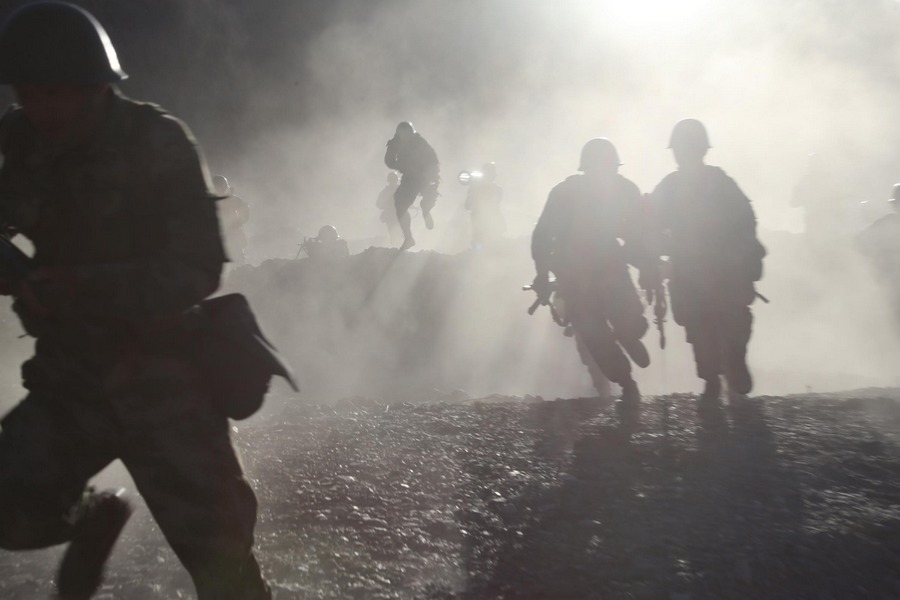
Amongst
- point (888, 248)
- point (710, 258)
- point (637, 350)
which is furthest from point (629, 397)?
point (888, 248)

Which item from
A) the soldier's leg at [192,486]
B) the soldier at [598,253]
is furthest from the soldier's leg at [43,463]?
the soldier at [598,253]

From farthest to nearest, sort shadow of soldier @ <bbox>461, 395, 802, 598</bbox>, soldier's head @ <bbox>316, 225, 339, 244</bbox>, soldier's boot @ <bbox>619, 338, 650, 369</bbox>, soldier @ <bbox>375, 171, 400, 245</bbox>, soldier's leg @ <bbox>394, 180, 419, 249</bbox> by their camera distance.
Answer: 1. soldier @ <bbox>375, 171, 400, 245</bbox>
2. soldier's head @ <bbox>316, 225, 339, 244</bbox>
3. soldier's leg @ <bbox>394, 180, 419, 249</bbox>
4. soldier's boot @ <bbox>619, 338, 650, 369</bbox>
5. shadow of soldier @ <bbox>461, 395, 802, 598</bbox>

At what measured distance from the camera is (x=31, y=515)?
6.32 feet

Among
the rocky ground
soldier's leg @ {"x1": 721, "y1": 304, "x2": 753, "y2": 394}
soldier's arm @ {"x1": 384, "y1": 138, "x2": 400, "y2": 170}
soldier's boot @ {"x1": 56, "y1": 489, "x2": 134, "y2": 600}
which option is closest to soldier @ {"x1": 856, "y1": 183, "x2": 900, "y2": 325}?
soldier's leg @ {"x1": 721, "y1": 304, "x2": 753, "y2": 394}

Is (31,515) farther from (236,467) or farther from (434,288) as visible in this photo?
(434,288)

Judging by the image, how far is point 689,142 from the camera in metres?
6.09

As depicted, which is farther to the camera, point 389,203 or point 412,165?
point 389,203

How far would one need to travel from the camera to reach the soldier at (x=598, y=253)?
582cm

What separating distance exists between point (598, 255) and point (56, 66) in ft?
14.9

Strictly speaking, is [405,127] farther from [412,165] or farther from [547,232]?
[547,232]

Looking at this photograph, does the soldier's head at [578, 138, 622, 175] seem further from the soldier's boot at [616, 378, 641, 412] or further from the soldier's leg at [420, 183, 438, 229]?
the soldier's leg at [420, 183, 438, 229]

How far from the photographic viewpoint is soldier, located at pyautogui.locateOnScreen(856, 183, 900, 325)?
10000 mm

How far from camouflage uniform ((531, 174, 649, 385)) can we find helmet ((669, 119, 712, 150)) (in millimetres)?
539

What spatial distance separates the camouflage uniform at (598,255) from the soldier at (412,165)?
21.9 ft
